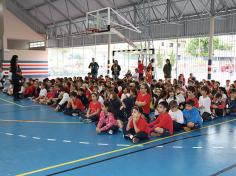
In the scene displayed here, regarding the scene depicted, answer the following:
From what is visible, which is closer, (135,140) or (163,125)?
(135,140)

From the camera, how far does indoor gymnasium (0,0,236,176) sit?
4719 mm

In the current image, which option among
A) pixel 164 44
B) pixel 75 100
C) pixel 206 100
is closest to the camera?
pixel 206 100

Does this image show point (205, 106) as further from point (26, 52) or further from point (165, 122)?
point (26, 52)

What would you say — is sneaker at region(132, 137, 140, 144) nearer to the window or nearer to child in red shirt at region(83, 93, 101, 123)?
child in red shirt at region(83, 93, 101, 123)

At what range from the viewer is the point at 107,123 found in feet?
22.0

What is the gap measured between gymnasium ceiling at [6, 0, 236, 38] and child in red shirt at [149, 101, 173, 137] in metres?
9.22

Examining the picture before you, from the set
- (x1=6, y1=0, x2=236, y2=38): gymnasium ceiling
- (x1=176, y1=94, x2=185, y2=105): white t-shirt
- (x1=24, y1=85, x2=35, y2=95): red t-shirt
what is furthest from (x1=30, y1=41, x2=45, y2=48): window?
(x1=176, y1=94, x2=185, y2=105): white t-shirt

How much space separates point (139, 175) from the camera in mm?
4188

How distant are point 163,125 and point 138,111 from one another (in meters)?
0.89

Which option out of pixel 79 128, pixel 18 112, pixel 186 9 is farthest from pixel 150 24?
pixel 79 128

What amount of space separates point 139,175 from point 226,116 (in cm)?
573

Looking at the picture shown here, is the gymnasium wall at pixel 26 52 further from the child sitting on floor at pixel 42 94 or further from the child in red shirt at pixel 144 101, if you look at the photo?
the child in red shirt at pixel 144 101

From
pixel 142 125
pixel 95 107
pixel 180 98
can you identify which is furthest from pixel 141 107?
pixel 180 98

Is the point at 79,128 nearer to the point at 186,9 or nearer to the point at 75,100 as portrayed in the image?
the point at 75,100
